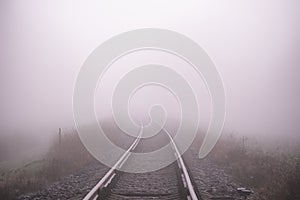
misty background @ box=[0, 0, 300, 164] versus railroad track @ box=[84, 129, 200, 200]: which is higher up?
misty background @ box=[0, 0, 300, 164]

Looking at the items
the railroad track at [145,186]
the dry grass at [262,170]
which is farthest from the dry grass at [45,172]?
the dry grass at [262,170]

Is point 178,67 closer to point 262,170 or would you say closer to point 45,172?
point 262,170

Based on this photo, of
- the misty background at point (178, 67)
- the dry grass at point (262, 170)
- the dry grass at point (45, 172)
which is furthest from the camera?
the misty background at point (178, 67)

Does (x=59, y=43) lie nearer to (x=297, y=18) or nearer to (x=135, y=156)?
(x=297, y=18)

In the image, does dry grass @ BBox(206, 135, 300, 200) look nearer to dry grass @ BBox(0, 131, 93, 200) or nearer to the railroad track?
the railroad track

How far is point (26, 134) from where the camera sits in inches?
817

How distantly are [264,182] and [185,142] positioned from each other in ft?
26.7

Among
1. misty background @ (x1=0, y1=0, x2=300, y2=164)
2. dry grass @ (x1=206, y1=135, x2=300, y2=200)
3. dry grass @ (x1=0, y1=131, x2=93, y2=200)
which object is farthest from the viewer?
misty background @ (x1=0, y1=0, x2=300, y2=164)

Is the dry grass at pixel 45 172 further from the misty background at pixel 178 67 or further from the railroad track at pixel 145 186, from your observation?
the misty background at pixel 178 67

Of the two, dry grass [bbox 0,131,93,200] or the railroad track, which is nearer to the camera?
the railroad track

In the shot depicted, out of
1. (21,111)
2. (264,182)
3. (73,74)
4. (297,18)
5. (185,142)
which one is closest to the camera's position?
(264,182)

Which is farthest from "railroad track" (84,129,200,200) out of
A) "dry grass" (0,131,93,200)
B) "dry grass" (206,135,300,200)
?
"dry grass" (0,131,93,200)

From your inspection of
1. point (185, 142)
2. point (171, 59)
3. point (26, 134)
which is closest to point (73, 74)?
point (171, 59)

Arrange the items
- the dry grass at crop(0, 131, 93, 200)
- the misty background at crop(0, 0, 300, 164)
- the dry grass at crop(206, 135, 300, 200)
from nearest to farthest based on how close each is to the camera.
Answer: the dry grass at crop(206, 135, 300, 200)
the dry grass at crop(0, 131, 93, 200)
the misty background at crop(0, 0, 300, 164)
